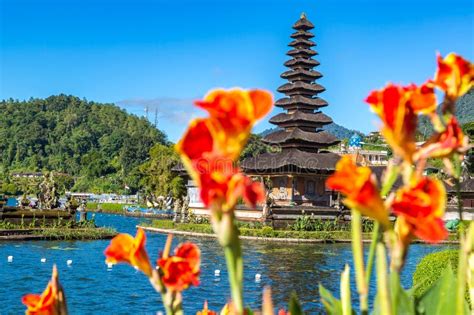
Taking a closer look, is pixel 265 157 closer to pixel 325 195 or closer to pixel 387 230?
pixel 325 195

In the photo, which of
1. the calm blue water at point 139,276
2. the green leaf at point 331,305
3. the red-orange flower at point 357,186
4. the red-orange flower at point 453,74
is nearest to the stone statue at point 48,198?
the calm blue water at point 139,276

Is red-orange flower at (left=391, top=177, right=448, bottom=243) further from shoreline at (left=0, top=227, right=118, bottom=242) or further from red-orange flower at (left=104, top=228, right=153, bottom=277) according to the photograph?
shoreline at (left=0, top=227, right=118, bottom=242)

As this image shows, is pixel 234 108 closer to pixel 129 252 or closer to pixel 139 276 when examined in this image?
pixel 129 252

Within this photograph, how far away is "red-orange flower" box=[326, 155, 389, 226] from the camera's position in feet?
2.58

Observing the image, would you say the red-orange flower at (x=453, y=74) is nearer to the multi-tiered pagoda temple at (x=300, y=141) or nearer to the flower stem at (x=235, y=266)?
the flower stem at (x=235, y=266)

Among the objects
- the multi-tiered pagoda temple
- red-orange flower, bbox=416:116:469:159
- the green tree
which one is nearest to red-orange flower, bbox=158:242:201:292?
red-orange flower, bbox=416:116:469:159

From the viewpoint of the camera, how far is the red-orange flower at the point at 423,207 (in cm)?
78

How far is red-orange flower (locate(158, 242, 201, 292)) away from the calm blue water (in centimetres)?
1009

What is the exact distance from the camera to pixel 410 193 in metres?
0.81

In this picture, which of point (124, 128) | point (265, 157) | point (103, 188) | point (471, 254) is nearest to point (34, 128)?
point (124, 128)

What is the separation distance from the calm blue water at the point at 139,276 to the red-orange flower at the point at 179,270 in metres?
10.1

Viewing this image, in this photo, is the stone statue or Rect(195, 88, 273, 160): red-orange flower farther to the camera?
the stone statue

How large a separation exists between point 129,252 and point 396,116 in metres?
0.47

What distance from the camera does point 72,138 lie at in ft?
327
